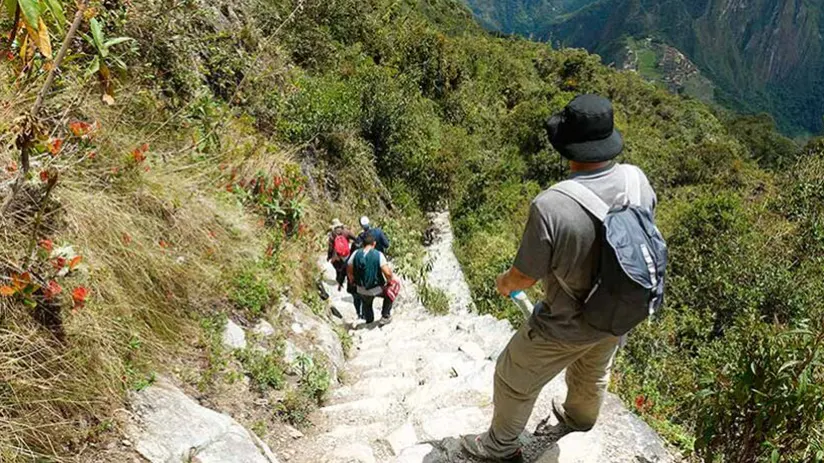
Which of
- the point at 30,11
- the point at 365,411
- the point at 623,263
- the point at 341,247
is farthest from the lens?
the point at 341,247

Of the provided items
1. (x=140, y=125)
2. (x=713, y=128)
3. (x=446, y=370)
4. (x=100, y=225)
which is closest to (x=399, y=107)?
(x=140, y=125)

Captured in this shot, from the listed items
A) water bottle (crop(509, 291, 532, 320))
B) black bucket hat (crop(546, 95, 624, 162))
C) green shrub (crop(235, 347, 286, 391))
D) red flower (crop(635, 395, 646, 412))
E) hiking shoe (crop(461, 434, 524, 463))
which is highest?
black bucket hat (crop(546, 95, 624, 162))

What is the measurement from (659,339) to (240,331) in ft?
27.3

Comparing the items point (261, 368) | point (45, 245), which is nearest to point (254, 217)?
point (261, 368)

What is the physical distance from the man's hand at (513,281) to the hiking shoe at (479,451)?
0.99 metres

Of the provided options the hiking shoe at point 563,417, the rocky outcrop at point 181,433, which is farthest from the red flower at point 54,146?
the hiking shoe at point 563,417

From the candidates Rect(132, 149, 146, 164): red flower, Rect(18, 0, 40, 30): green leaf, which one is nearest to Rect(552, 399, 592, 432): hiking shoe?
Rect(18, 0, 40, 30): green leaf

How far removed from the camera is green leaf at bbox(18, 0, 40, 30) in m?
1.29

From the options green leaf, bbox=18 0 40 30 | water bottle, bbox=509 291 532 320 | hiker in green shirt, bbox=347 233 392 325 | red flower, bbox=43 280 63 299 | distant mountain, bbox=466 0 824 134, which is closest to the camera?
green leaf, bbox=18 0 40 30

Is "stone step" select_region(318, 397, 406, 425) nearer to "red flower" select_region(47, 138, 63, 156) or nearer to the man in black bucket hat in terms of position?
the man in black bucket hat

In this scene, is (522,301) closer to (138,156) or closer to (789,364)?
(789,364)

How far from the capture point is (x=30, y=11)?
1.31 m

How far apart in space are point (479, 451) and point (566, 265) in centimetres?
132

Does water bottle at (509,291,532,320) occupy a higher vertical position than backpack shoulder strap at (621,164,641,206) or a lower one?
lower
